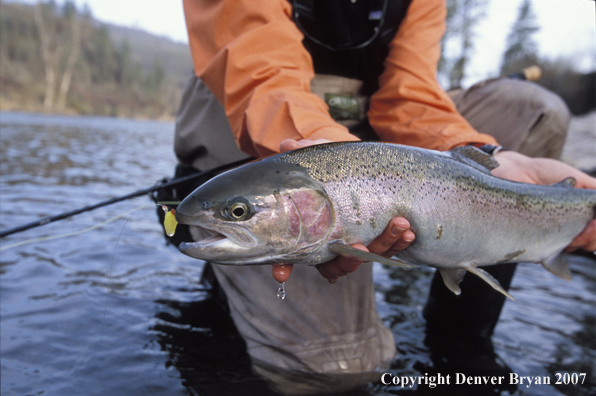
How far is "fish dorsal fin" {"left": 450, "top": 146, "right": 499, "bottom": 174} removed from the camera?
1.96 m

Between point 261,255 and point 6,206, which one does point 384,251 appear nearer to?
point 261,255

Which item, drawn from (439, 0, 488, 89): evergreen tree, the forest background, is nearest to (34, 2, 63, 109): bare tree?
the forest background

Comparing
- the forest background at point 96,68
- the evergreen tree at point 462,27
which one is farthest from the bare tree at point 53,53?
the evergreen tree at point 462,27

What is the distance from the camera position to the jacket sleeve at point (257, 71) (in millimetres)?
1954

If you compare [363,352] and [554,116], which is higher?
[554,116]

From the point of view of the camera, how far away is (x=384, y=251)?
5.49 feet

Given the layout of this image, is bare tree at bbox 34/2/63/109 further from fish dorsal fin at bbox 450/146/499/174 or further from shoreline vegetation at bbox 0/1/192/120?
fish dorsal fin at bbox 450/146/499/174

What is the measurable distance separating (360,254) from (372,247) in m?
0.26

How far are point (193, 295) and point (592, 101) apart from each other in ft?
90.6

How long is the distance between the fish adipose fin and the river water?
0.70 m

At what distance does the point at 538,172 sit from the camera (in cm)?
254

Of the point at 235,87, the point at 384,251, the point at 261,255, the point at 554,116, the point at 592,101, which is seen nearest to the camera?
the point at 261,255

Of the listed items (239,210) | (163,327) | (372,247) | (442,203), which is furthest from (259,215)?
(163,327)

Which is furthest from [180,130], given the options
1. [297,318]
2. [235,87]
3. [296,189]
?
[296,189]
